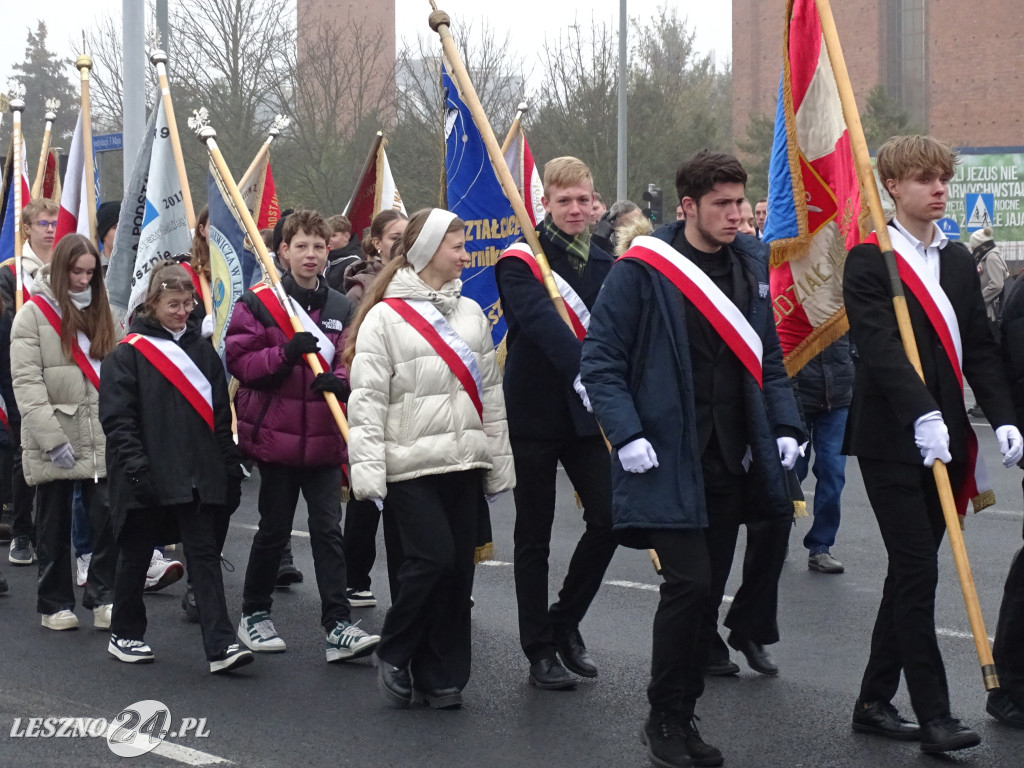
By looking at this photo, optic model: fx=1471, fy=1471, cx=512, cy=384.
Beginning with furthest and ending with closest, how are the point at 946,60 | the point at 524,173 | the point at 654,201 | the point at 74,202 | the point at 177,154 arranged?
the point at 946,60
the point at 654,201
the point at 524,173
the point at 74,202
the point at 177,154

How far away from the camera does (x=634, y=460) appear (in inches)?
184

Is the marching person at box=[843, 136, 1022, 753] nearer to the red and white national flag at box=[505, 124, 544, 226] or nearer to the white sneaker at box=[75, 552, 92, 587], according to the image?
the red and white national flag at box=[505, 124, 544, 226]

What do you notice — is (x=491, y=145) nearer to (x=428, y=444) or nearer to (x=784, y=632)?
(x=428, y=444)

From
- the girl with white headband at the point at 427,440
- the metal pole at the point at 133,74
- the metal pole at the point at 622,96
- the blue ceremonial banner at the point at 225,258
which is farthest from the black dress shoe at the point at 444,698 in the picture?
the metal pole at the point at 622,96

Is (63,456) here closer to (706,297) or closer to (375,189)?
(706,297)

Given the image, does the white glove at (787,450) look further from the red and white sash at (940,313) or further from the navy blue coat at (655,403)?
the red and white sash at (940,313)

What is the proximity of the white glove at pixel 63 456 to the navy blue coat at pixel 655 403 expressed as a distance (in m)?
3.20

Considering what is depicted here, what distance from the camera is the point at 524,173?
31.0ft

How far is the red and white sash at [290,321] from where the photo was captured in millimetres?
Answer: 6582

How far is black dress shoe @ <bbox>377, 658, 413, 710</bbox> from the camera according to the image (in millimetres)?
5570

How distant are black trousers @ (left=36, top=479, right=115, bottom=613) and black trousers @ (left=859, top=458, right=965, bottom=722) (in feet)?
12.5

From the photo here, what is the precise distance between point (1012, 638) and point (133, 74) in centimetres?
909

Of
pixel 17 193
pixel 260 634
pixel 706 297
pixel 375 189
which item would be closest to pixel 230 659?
pixel 260 634

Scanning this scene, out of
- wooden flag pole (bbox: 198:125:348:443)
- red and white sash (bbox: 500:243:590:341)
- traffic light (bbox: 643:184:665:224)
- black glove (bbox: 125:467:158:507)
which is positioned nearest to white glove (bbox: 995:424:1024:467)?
red and white sash (bbox: 500:243:590:341)
